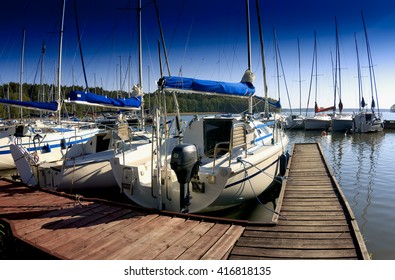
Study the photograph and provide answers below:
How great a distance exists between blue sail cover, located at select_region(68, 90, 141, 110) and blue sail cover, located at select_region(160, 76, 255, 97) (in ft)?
15.4

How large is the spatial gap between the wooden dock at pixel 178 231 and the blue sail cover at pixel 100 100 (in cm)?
366

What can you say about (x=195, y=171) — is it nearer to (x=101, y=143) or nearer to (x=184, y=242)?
(x=184, y=242)

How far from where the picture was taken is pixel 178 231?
5273 mm

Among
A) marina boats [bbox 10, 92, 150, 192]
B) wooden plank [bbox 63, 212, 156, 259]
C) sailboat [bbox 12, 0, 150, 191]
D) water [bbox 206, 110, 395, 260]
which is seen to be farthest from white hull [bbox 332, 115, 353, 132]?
wooden plank [bbox 63, 212, 156, 259]

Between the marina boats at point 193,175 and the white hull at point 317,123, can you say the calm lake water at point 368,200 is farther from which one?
the white hull at point 317,123

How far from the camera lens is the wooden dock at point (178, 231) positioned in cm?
452

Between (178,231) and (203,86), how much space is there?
3.72 m

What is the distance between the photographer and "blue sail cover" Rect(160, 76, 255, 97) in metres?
6.51

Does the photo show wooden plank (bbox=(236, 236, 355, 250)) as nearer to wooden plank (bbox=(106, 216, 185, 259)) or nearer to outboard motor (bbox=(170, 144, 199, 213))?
wooden plank (bbox=(106, 216, 185, 259))

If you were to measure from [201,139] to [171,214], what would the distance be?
11.0 ft

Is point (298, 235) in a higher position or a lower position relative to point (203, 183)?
lower

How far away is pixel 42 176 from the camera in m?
9.33

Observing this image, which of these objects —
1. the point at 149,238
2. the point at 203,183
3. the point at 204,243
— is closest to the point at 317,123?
the point at 203,183

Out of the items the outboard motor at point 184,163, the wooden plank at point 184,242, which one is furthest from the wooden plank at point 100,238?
the outboard motor at point 184,163
